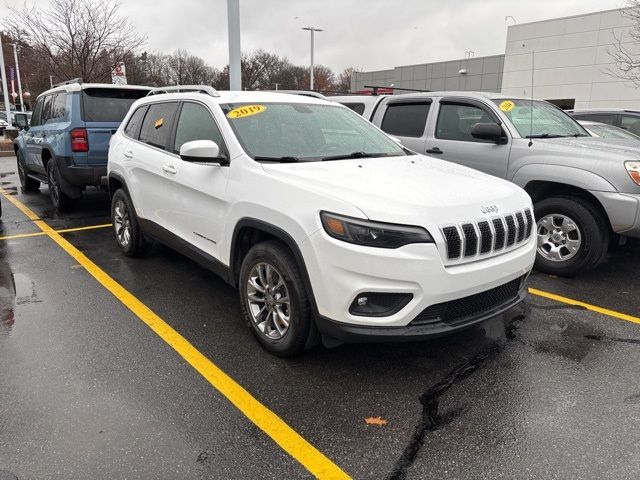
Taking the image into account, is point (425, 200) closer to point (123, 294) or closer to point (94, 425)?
point (94, 425)

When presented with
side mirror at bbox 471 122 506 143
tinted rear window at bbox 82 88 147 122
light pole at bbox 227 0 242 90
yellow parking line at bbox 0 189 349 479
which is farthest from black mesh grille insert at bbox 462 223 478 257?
light pole at bbox 227 0 242 90

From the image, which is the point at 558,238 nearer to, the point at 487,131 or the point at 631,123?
the point at 487,131

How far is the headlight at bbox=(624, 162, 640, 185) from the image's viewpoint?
4.75 m

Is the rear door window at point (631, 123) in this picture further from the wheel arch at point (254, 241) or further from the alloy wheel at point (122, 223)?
→ the alloy wheel at point (122, 223)

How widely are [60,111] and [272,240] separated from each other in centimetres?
610

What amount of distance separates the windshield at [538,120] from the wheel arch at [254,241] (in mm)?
3609

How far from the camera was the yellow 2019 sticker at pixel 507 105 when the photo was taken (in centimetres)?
596

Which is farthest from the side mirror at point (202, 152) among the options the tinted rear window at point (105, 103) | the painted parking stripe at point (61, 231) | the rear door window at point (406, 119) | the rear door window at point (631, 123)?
the rear door window at point (631, 123)

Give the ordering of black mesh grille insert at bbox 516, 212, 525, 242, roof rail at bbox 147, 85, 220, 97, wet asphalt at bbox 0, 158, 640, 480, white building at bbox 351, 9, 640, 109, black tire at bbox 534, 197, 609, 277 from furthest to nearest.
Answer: white building at bbox 351, 9, 640, 109, black tire at bbox 534, 197, 609, 277, roof rail at bbox 147, 85, 220, 97, black mesh grille insert at bbox 516, 212, 525, 242, wet asphalt at bbox 0, 158, 640, 480

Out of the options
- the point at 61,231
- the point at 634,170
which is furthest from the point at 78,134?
Answer: the point at 634,170

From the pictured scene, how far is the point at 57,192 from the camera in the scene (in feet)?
Answer: 26.1

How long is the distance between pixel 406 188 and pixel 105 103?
6.08m

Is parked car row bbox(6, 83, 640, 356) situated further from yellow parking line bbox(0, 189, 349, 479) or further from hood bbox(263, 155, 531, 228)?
yellow parking line bbox(0, 189, 349, 479)

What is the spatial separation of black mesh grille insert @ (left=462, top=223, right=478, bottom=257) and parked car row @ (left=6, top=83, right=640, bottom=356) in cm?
1
